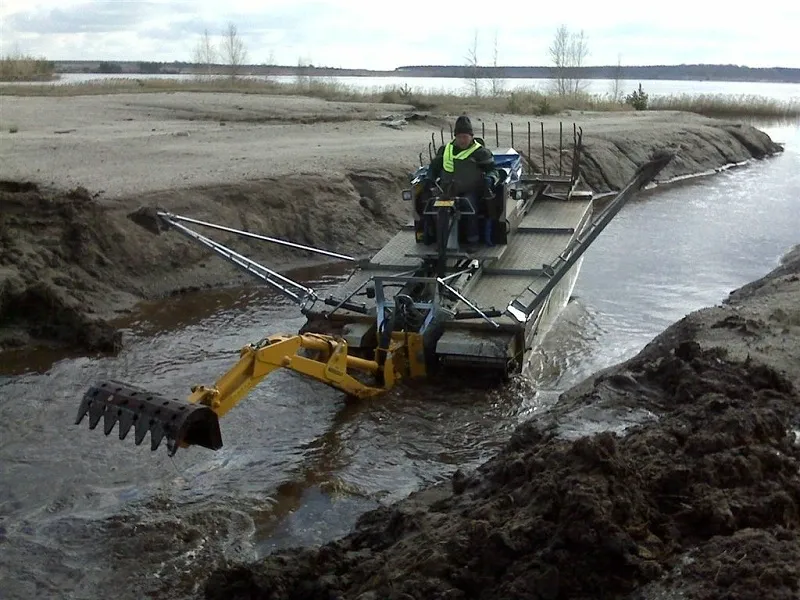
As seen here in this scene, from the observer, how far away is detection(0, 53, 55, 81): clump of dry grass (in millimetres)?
49188

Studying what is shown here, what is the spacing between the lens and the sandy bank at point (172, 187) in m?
11.9

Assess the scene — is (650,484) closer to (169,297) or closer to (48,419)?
(48,419)

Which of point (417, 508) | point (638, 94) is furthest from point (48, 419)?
point (638, 94)

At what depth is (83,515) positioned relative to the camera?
22.5ft

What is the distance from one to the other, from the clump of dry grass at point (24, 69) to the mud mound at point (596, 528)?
48324 mm

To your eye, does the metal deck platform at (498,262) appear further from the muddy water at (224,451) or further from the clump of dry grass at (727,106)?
the clump of dry grass at (727,106)

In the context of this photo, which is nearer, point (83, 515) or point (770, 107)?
point (83, 515)

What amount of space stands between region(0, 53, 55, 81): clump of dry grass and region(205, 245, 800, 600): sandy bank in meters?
48.1

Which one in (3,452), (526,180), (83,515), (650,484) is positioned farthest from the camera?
(526,180)

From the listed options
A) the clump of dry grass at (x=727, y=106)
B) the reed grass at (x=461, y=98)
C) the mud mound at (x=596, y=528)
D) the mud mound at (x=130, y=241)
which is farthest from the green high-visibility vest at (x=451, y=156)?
the clump of dry grass at (x=727, y=106)

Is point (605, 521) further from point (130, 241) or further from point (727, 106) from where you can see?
point (727, 106)

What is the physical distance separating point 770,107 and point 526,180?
3750 centimetres

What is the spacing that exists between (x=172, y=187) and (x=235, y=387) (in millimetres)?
8436

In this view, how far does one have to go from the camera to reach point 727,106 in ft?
149
